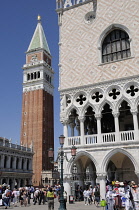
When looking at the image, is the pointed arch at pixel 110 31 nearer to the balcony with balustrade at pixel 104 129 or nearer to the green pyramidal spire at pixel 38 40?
the balcony with balustrade at pixel 104 129

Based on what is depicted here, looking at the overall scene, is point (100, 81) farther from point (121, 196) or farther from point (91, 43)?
point (121, 196)

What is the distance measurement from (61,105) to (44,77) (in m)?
42.0

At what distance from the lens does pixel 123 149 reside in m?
15.3

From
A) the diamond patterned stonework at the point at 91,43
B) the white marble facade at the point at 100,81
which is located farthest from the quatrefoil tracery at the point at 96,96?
the diamond patterned stonework at the point at 91,43

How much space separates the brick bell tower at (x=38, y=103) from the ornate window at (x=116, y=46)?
37.4 m

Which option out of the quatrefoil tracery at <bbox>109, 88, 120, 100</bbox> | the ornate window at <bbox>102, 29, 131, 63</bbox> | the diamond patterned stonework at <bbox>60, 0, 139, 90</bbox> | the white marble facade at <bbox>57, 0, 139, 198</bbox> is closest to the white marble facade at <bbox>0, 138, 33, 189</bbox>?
the white marble facade at <bbox>57, 0, 139, 198</bbox>

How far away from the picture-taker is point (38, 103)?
55.7 meters

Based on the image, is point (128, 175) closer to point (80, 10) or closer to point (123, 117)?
point (123, 117)

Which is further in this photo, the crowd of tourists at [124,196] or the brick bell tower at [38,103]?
the brick bell tower at [38,103]

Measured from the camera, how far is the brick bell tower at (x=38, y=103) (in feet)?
173

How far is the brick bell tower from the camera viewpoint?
173 ft

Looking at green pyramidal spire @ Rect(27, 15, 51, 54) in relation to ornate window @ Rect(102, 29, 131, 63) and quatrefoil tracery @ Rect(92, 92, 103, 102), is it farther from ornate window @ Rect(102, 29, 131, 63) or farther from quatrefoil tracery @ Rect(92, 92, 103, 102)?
quatrefoil tracery @ Rect(92, 92, 103, 102)

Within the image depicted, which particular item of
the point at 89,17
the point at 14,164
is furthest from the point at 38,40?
the point at 89,17

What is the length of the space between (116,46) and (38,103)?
3944 cm
